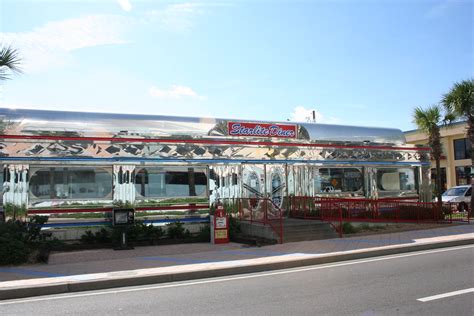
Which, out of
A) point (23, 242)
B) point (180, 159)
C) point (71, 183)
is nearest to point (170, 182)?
point (180, 159)

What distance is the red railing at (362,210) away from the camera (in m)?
15.0

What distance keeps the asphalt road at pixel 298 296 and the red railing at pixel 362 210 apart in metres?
5.37

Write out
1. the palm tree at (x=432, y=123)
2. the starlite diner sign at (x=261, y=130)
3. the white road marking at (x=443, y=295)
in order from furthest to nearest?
1. the palm tree at (x=432, y=123)
2. the starlite diner sign at (x=261, y=130)
3. the white road marking at (x=443, y=295)

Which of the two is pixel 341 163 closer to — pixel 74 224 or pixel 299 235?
pixel 299 235

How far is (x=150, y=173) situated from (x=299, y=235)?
5.01 m

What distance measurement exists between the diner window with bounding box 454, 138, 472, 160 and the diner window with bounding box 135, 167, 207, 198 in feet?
109

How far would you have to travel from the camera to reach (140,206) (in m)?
13.9

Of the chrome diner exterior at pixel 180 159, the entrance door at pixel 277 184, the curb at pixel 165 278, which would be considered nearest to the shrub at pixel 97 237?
the chrome diner exterior at pixel 180 159

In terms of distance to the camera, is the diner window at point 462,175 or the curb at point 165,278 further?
the diner window at point 462,175

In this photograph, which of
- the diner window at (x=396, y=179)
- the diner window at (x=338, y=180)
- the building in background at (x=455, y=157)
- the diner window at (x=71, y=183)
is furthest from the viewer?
the building in background at (x=455, y=157)

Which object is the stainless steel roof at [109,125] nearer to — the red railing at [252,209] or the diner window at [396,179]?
the red railing at [252,209]

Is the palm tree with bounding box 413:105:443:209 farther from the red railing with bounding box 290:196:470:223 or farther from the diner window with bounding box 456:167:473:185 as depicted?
the diner window with bounding box 456:167:473:185

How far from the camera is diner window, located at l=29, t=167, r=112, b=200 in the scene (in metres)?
13.1

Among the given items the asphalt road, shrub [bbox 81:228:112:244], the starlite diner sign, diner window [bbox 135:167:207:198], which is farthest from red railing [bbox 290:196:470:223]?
shrub [bbox 81:228:112:244]
